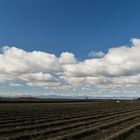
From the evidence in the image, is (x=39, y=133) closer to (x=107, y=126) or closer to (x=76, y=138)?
(x=76, y=138)

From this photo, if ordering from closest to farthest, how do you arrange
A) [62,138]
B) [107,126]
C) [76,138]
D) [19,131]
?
[62,138], [76,138], [19,131], [107,126]

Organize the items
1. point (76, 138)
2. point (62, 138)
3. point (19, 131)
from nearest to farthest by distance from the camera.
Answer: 1. point (62, 138)
2. point (76, 138)
3. point (19, 131)

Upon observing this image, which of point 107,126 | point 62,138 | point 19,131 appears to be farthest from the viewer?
point 107,126

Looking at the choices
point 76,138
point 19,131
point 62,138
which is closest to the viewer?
point 62,138

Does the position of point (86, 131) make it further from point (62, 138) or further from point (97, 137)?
point (62, 138)

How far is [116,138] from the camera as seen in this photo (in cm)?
2281

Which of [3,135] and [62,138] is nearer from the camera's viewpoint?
[62,138]

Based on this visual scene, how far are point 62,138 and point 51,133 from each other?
9.95 feet

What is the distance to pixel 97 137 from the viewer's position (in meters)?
23.5

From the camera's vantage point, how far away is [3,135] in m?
23.3

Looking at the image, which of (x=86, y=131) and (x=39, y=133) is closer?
(x=39, y=133)

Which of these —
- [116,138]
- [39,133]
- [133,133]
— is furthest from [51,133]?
[133,133]

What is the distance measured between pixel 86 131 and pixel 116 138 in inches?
139

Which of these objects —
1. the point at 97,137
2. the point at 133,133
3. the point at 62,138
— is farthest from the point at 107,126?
the point at 62,138
